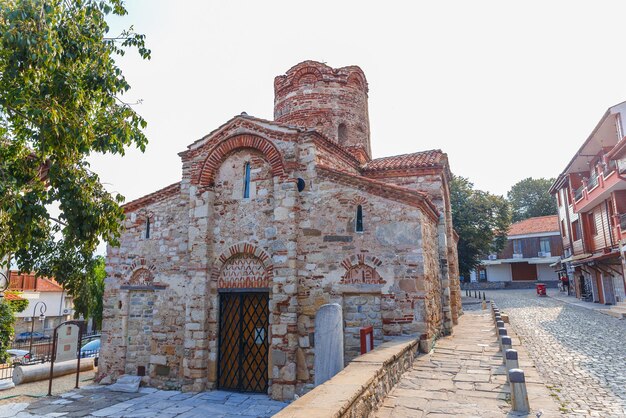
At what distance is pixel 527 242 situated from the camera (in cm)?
4053

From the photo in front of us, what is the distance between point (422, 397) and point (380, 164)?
852 cm

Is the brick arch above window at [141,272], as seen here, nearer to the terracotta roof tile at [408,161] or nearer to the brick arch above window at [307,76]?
the terracotta roof tile at [408,161]

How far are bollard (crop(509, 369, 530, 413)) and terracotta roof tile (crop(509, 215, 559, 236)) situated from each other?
40.1 m

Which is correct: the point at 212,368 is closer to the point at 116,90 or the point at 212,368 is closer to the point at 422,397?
the point at 422,397

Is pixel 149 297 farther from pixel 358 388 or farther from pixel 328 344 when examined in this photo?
pixel 358 388

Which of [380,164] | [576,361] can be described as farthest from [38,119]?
[576,361]

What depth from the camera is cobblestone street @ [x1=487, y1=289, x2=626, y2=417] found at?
5664mm

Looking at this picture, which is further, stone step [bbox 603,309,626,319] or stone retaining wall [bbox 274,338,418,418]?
stone step [bbox 603,309,626,319]

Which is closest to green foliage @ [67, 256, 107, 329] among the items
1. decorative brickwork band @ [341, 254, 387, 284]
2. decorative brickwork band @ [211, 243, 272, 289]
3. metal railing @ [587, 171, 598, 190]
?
decorative brickwork band @ [211, 243, 272, 289]

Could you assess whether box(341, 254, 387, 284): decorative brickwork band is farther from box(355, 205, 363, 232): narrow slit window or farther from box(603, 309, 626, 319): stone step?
box(603, 309, 626, 319): stone step

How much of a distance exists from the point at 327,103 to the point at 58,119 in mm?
10526

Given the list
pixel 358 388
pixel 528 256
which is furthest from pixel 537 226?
pixel 358 388

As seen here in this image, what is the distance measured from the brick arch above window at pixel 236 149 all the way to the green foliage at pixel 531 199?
4595 cm

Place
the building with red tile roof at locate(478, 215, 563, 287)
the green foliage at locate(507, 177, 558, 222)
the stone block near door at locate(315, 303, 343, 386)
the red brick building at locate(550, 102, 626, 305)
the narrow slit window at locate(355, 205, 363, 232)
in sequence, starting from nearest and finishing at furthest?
the stone block near door at locate(315, 303, 343, 386) → the narrow slit window at locate(355, 205, 363, 232) → the red brick building at locate(550, 102, 626, 305) → the building with red tile roof at locate(478, 215, 563, 287) → the green foliage at locate(507, 177, 558, 222)
